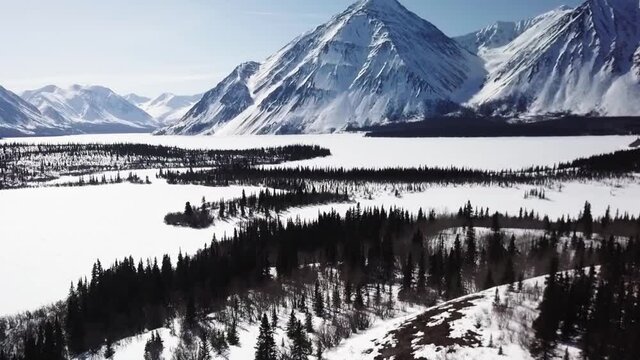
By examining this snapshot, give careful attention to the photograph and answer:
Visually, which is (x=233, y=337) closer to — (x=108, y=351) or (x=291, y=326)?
(x=291, y=326)

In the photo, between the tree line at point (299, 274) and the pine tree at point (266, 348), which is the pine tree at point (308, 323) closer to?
the tree line at point (299, 274)

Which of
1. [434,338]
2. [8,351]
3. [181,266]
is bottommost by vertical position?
[8,351]

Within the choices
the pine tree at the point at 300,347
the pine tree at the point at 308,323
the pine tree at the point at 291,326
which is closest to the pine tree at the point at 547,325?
the pine tree at the point at 300,347

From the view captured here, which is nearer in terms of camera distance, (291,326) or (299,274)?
(291,326)

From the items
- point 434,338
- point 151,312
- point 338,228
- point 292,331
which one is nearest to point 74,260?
point 151,312

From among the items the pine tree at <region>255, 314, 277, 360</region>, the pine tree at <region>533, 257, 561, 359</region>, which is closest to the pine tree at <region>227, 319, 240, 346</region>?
the pine tree at <region>255, 314, 277, 360</region>

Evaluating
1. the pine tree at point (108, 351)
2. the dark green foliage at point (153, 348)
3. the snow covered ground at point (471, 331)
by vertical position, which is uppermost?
the snow covered ground at point (471, 331)

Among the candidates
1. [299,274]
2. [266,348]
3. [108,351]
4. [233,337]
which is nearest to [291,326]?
[233,337]

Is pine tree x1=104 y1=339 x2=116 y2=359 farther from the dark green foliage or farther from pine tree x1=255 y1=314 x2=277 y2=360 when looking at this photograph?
pine tree x1=255 y1=314 x2=277 y2=360

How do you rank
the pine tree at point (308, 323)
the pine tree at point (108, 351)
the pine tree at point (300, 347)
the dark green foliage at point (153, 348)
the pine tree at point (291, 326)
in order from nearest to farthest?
the pine tree at point (300, 347), the pine tree at point (291, 326), the pine tree at point (308, 323), the dark green foliage at point (153, 348), the pine tree at point (108, 351)

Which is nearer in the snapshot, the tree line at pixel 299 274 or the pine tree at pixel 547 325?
the pine tree at pixel 547 325

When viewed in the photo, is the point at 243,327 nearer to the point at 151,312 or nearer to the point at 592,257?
the point at 151,312
